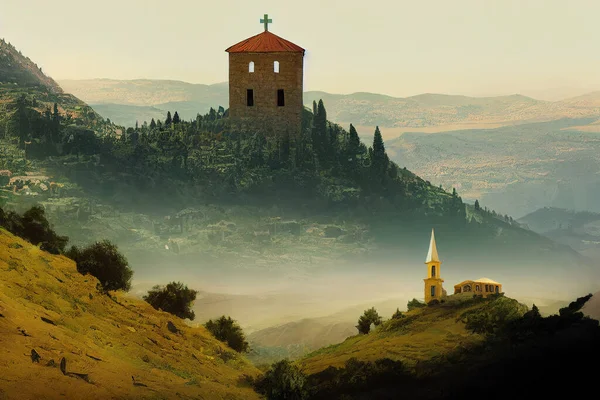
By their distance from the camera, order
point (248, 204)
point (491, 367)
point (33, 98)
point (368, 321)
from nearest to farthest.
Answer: point (491, 367) → point (368, 321) → point (248, 204) → point (33, 98)

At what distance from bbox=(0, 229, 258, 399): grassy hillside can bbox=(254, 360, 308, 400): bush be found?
1.25m

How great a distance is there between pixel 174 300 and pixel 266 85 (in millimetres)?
42181

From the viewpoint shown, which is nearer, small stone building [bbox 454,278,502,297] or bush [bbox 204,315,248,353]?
small stone building [bbox 454,278,502,297]

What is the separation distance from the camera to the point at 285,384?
65938 millimetres

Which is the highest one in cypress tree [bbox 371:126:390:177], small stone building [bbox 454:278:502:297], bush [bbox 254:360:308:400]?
cypress tree [bbox 371:126:390:177]

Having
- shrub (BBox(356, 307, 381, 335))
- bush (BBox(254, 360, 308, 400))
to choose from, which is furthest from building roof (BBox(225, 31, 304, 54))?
bush (BBox(254, 360, 308, 400))

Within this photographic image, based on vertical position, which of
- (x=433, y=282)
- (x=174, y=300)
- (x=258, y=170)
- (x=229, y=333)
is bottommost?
(x=229, y=333)

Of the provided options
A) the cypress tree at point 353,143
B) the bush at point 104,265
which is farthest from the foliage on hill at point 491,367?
the cypress tree at point 353,143

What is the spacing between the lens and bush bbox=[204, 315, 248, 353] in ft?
259

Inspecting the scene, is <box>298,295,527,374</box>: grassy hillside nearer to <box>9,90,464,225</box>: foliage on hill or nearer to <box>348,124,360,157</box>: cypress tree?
<box>9,90,464,225</box>: foliage on hill

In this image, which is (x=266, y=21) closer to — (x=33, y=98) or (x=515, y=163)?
(x=33, y=98)

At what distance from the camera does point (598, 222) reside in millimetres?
136625

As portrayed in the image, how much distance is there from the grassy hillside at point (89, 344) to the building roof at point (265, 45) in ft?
147

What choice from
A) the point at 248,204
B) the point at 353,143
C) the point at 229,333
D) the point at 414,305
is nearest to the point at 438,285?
the point at 414,305
